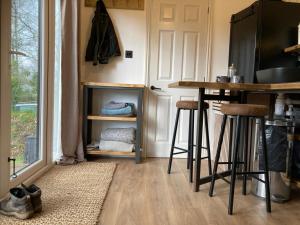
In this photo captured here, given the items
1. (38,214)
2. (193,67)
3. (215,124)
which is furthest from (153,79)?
(38,214)

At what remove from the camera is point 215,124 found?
11.4 ft

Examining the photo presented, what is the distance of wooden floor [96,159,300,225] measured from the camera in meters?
1.80

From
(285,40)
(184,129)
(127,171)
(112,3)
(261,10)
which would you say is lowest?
(127,171)

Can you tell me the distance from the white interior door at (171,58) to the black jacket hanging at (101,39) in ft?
1.64

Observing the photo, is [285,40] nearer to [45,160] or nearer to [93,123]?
[93,123]

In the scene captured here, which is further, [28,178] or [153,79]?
[153,79]

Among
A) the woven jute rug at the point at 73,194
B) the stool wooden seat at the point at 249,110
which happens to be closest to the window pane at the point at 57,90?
the woven jute rug at the point at 73,194

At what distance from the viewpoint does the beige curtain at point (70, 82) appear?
285cm

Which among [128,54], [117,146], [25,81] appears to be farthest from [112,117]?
[25,81]

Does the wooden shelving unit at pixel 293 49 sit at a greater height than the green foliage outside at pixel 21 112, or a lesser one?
greater

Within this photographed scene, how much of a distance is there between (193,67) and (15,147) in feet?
7.56

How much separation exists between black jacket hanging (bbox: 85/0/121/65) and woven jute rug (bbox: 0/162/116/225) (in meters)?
1.31

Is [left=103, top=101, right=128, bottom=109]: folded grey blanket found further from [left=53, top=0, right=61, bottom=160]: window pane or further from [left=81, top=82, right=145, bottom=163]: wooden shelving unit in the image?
[left=53, top=0, right=61, bottom=160]: window pane

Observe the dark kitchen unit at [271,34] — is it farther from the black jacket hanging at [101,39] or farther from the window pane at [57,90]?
the window pane at [57,90]
